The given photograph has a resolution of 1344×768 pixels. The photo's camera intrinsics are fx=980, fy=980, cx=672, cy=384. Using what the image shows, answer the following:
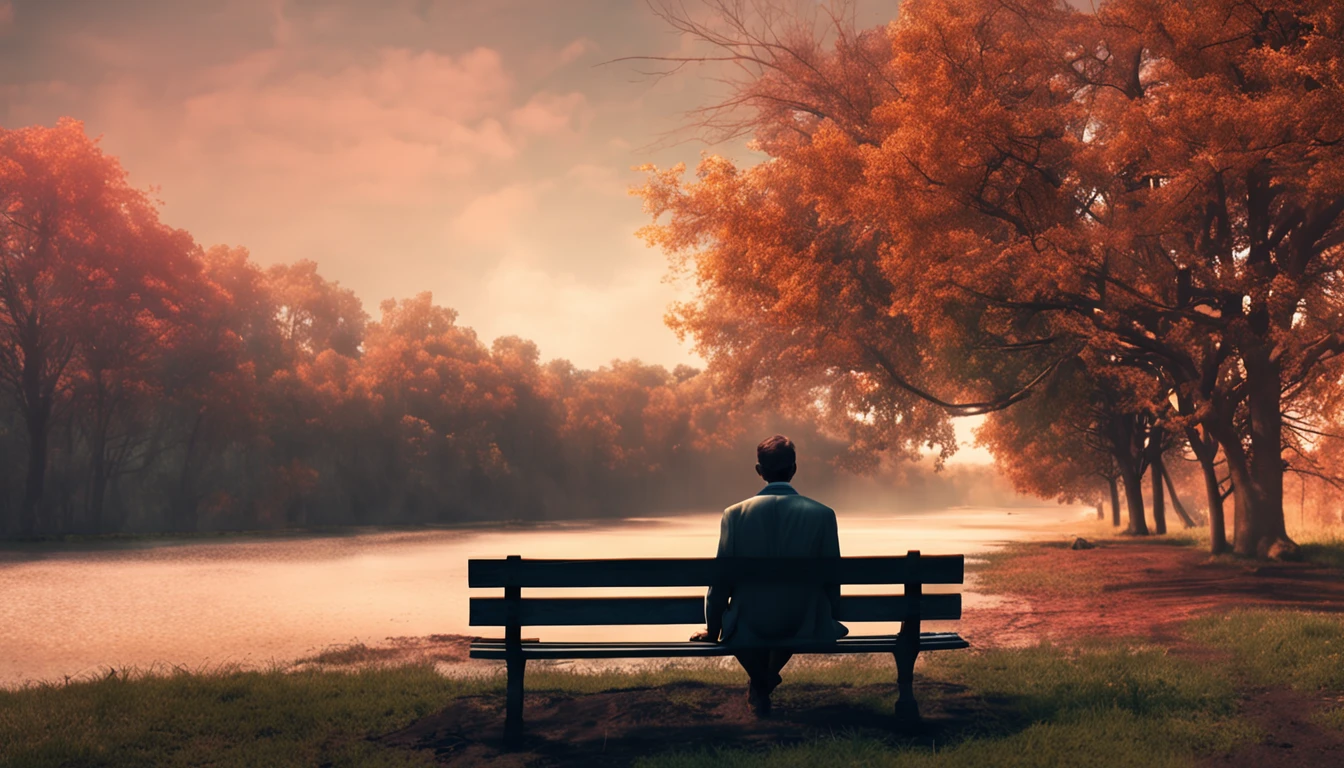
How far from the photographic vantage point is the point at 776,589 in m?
5.84

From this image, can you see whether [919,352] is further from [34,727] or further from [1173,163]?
[34,727]

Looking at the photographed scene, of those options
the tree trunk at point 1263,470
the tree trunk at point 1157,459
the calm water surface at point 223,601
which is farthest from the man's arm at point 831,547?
the tree trunk at point 1157,459

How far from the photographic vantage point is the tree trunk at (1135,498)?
31844 mm

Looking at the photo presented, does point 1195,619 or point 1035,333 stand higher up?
point 1035,333

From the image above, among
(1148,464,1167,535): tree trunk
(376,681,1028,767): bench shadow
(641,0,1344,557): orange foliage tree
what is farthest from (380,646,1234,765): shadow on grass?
(1148,464,1167,535): tree trunk

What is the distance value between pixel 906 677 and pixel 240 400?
3854cm

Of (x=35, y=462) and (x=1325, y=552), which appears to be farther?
(x=35, y=462)

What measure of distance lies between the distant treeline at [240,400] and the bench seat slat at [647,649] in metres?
24.5

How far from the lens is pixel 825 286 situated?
1845 cm

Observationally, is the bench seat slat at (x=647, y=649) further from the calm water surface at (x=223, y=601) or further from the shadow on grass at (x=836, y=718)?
the calm water surface at (x=223, y=601)

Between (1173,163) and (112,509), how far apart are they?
41.9 m

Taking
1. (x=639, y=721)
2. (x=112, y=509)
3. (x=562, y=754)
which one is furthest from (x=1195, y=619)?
(x=112, y=509)

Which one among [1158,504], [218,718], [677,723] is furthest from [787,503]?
[1158,504]

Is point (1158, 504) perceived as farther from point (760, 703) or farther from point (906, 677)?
point (760, 703)
